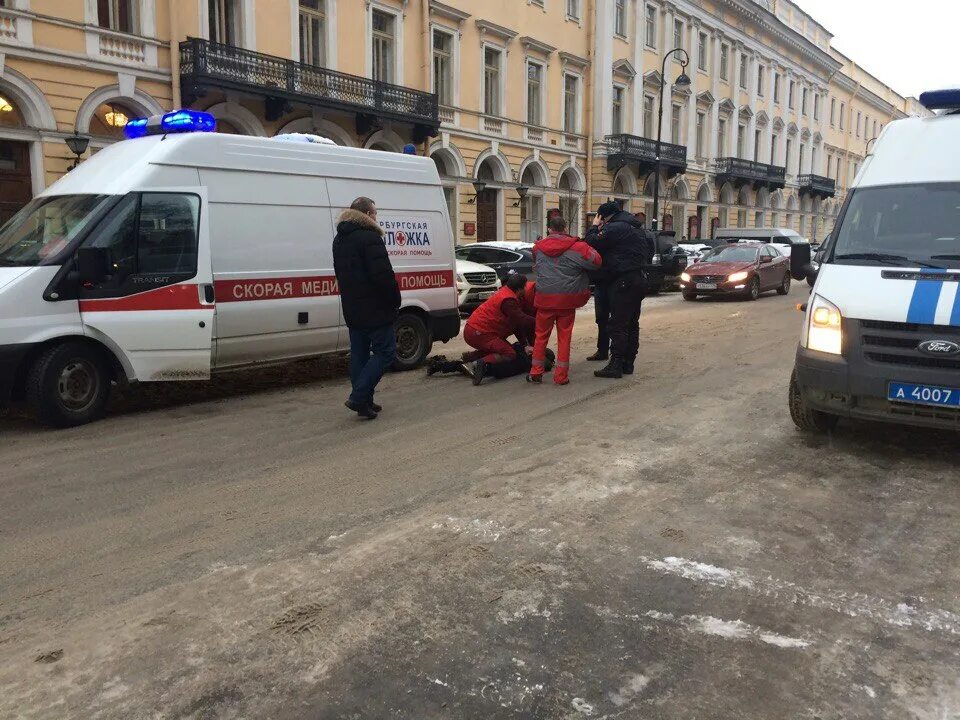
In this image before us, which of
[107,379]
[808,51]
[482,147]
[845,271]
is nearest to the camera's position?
[845,271]

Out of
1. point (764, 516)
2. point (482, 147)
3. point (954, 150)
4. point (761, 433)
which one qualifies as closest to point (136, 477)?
point (764, 516)

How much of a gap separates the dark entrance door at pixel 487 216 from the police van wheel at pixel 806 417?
23926mm

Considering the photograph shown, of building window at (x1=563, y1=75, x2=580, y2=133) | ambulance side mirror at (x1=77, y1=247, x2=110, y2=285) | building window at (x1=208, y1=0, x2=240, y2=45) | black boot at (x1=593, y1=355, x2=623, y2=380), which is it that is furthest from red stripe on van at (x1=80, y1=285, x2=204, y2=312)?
building window at (x1=563, y1=75, x2=580, y2=133)

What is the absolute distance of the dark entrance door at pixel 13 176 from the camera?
16828 millimetres

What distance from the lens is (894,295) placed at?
5.25 metres

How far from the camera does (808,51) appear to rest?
186ft

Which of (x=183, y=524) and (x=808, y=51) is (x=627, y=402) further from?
(x=808, y=51)

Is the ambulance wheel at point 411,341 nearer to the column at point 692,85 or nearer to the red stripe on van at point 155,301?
Result: the red stripe on van at point 155,301

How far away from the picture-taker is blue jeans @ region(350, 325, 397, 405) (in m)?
6.69

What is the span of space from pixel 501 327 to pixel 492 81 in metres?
23.2

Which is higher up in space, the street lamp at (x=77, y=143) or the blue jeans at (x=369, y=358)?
the street lamp at (x=77, y=143)

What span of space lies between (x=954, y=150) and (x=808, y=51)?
58275 mm

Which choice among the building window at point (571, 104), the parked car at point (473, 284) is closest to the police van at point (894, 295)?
the parked car at point (473, 284)

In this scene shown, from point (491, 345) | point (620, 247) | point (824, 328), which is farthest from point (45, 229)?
point (824, 328)
